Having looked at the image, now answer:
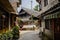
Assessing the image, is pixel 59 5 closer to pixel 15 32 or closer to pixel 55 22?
pixel 55 22

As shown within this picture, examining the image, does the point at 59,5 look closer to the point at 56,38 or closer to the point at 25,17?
the point at 56,38

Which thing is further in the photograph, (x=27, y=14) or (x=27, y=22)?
(x=27, y=14)

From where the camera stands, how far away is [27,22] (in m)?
44.2

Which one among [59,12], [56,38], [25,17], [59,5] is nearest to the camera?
[59,5]

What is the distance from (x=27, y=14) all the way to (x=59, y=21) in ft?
124

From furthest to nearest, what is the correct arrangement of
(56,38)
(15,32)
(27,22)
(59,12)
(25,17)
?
(25,17)
(27,22)
(15,32)
(56,38)
(59,12)

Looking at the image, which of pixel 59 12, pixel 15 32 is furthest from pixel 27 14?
pixel 59 12

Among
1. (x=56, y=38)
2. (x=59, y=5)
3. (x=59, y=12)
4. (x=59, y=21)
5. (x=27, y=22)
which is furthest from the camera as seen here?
(x=27, y=22)

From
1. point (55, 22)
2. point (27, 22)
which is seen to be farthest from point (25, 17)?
point (55, 22)

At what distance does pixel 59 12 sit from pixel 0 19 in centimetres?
564

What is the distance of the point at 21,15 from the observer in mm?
51938

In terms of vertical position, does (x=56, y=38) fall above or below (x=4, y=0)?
below

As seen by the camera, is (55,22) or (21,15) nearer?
(55,22)

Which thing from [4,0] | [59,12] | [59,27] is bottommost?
[59,27]
